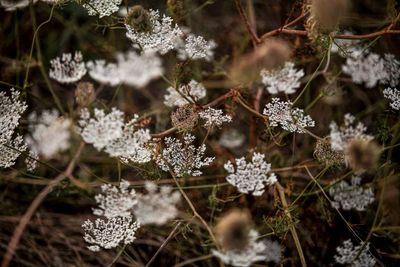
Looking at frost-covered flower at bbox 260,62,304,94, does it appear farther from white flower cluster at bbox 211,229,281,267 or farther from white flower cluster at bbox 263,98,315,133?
white flower cluster at bbox 211,229,281,267

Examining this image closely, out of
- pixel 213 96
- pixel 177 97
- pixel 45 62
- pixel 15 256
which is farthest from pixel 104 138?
pixel 45 62

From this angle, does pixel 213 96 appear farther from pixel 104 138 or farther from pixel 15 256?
pixel 15 256

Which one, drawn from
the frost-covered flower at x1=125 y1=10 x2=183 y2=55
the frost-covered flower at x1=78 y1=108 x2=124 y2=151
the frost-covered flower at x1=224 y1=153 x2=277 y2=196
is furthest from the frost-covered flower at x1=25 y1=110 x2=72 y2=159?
the frost-covered flower at x1=224 y1=153 x2=277 y2=196

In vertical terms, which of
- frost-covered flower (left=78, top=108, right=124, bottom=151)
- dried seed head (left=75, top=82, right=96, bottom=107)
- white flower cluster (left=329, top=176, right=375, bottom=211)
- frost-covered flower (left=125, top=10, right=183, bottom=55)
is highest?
frost-covered flower (left=125, top=10, right=183, bottom=55)

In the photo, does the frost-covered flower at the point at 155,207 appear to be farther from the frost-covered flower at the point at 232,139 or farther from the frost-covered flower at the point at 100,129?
the frost-covered flower at the point at 232,139

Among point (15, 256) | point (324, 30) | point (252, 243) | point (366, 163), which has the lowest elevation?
point (15, 256)

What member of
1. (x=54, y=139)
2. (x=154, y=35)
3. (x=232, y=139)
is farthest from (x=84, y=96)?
(x=232, y=139)
